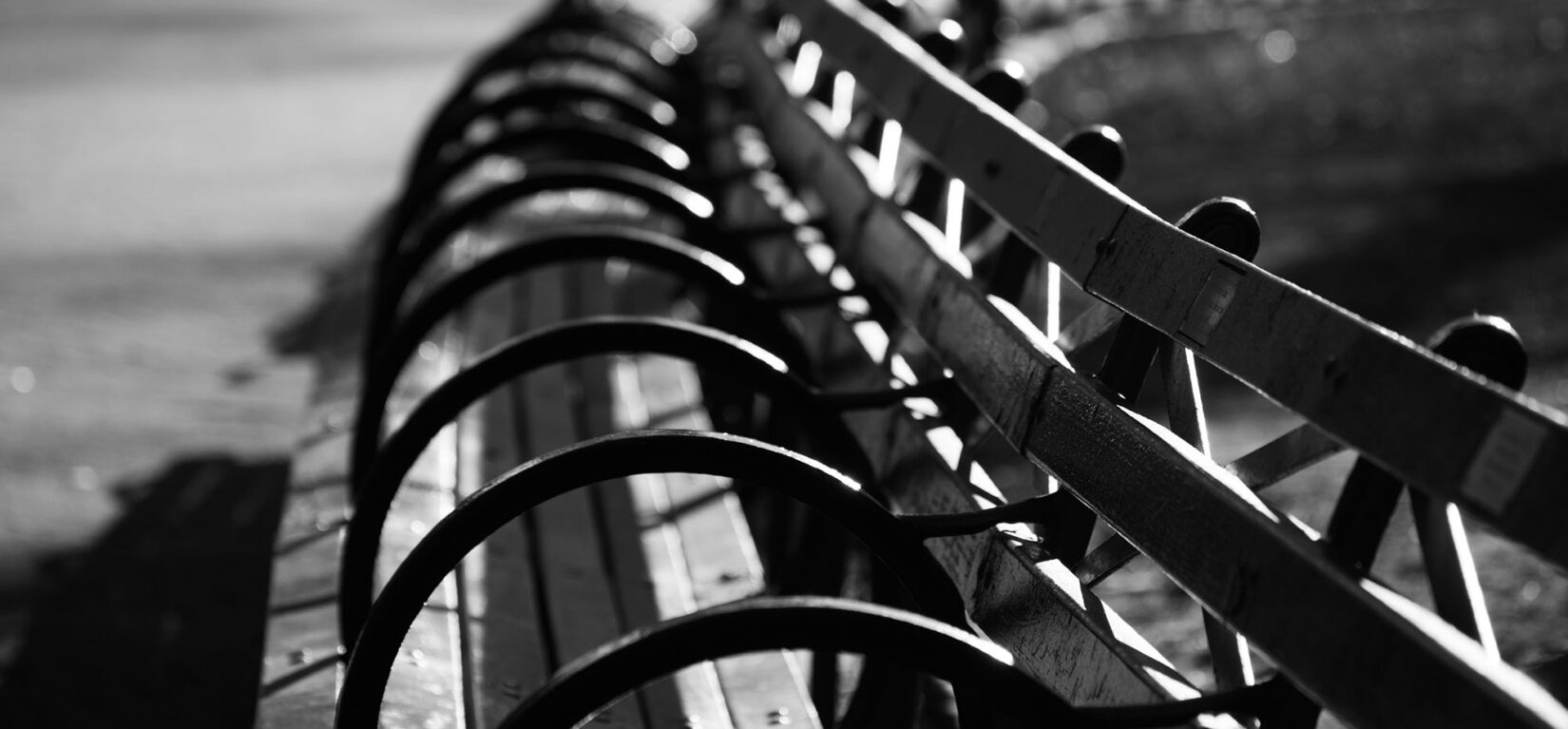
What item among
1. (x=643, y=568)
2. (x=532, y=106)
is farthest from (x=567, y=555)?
(x=532, y=106)

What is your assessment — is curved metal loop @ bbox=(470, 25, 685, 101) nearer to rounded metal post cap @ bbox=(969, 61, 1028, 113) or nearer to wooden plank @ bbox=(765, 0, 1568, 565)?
rounded metal post cap @ bbox=(969, 61, 1028, 113)

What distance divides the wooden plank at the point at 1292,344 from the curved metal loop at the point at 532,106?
74.6 inches

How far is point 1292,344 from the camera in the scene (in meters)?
1.80

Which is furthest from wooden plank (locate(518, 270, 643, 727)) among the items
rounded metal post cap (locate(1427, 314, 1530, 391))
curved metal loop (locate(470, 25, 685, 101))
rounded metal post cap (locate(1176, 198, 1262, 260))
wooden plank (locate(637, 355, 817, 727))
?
curved metal loop (locate(470, 25, 685, 101))

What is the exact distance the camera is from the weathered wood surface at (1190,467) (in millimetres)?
1510

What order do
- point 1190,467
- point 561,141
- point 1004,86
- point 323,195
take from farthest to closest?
point 323,195
point 561,141
point 1004,86
point 1190,467

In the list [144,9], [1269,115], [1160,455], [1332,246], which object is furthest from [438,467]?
[144,9]

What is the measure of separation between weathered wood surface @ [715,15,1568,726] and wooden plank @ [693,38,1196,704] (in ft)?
0.35

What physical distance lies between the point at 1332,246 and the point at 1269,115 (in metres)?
3.29

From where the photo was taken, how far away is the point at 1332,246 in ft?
23.4

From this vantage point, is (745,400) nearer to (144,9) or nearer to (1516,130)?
(1516,130)

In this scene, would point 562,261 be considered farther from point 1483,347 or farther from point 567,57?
point 567,57

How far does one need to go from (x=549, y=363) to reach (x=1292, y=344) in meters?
1.11

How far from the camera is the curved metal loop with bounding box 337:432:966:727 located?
81.3 inches
